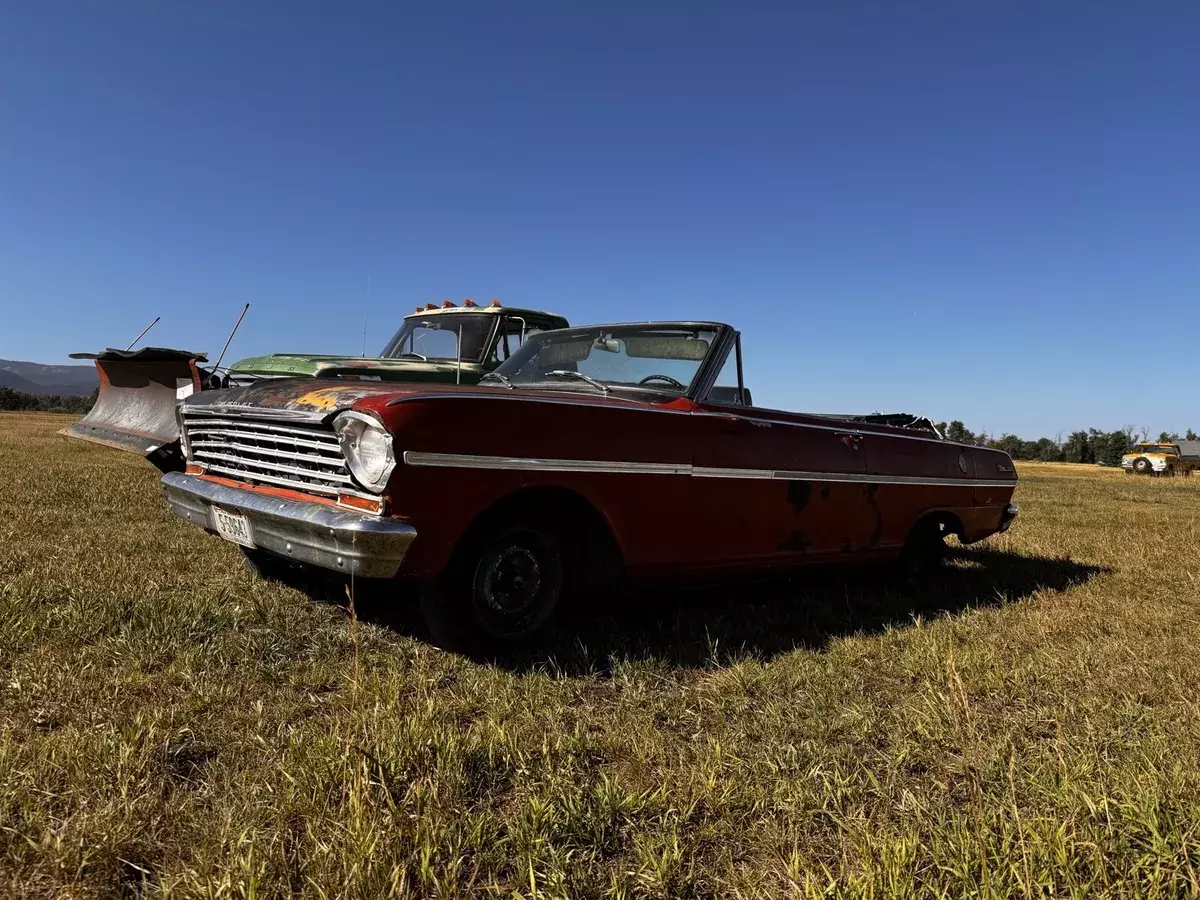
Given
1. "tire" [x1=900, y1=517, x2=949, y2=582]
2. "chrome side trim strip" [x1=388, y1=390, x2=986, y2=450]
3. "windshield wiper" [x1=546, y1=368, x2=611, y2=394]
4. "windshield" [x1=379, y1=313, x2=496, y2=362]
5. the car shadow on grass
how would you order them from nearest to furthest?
"chrome side trim strip" [x1=388, y1=390, x2=986, y2=450], the car shadow on grass, "windshield wiper" [x1=546, y1=368, x2=611, y2=394], "tire" [x1=900, y1=517, x2=949, y2=582], "windshield" [x1=379, y1=313, x2=496, y2=362]

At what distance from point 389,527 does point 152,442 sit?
12.1ft

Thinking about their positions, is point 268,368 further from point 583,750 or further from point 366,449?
point 583,750

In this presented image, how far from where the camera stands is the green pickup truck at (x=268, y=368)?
587 cm

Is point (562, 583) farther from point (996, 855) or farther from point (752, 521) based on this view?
point (996, 855)

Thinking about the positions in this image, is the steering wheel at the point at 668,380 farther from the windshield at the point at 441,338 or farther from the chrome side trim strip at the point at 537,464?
the windshield at the point at 441,338

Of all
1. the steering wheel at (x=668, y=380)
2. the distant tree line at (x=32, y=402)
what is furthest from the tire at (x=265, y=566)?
the distant tree line at (x=32, y=402)

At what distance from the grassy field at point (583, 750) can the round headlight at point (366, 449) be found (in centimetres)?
69

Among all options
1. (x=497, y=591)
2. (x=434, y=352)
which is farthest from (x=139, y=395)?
(x=497, y=591)

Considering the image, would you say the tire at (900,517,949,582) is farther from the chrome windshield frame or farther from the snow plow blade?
the snow plow blade

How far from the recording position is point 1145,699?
121 inches

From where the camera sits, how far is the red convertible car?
2.79 meters

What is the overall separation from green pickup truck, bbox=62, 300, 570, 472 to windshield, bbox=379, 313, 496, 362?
10mm

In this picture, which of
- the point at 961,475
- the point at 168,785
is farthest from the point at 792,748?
the point at 961,475

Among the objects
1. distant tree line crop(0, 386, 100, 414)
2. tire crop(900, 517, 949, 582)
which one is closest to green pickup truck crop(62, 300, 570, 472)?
tire crop(900, 517, 949, 582)
